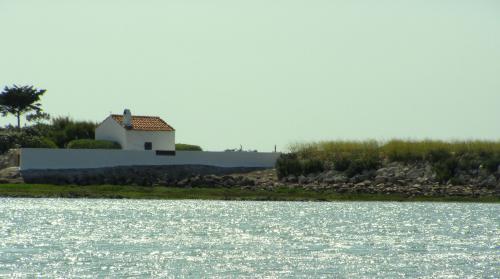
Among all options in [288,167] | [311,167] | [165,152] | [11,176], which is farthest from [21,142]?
[311,167]

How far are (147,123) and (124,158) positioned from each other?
7058 millimetres

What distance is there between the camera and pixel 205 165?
243ft

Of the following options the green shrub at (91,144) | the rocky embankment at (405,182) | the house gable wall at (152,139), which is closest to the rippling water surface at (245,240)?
the rocky embankment at (405,182)

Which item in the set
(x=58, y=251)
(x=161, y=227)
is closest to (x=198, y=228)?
(x=161, y=227)

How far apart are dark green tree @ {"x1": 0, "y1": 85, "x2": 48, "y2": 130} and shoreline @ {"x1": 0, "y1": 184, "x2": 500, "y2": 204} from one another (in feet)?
65.2

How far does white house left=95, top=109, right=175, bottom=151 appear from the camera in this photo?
76875mm

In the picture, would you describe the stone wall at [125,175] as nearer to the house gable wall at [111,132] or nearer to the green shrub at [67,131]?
the house gable wall at [111,132]

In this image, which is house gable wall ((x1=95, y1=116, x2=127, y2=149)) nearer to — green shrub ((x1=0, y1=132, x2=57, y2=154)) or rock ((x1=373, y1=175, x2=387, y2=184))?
green shrub ((x1=0, y1=132, x2=57, y2=154))

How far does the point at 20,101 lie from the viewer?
283 ft

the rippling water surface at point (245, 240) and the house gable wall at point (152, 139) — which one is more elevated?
the house gable wall at point (152, 139)

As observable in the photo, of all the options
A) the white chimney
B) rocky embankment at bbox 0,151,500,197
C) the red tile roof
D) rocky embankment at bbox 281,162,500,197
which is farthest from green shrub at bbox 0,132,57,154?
rocky embankment at bbox 281,162,500,197

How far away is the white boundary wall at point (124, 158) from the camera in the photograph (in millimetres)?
69688

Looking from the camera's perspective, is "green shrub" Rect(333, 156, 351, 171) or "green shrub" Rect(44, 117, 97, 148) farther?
"green shrub" Rect(44, 117, 97, 148)

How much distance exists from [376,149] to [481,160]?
26.1 feet
